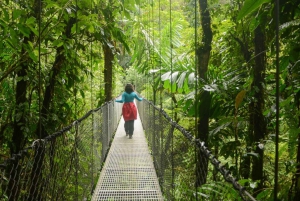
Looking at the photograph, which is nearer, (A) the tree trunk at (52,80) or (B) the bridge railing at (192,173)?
(B) the bridge railing at (192,173)

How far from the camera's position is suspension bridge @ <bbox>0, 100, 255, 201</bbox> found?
110 centimetres

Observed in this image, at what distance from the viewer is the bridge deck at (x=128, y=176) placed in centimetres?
234

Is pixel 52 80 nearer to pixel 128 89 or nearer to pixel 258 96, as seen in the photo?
pixel 258 96

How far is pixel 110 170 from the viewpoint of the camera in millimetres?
2941

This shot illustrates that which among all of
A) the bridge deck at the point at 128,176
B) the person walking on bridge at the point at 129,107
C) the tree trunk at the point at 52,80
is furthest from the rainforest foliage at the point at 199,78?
the person walking on bridge at the point at 129,107

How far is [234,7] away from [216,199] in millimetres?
1642

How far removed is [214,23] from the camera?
2.64m

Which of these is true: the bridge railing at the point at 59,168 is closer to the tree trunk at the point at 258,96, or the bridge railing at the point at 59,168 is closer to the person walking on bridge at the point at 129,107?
the tree trunk at the point at 258,96

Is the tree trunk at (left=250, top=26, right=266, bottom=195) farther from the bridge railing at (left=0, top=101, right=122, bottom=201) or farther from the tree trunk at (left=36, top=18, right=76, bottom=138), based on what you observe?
the tree trunk at (left=36, top=18, right=76, bottom=138)

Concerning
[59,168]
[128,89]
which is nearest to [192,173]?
[59,168]

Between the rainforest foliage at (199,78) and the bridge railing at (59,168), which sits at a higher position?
the rainforest foliage at (199,78)

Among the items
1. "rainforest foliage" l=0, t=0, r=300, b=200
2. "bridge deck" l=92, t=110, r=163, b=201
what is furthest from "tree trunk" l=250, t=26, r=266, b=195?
"bridge deck" l=92, t=110, r=163, b=201

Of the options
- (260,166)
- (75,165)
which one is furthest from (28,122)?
(260,166)

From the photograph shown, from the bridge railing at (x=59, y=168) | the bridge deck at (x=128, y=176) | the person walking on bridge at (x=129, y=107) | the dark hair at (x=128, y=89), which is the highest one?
the dark hair at (x=128, y=89)
